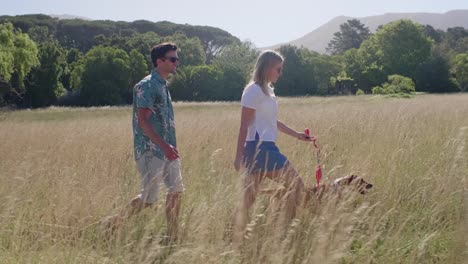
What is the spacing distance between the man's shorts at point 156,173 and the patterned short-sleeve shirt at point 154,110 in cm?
5

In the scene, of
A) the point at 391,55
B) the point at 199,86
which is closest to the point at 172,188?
the point at 199,86

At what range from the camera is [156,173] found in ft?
14.0

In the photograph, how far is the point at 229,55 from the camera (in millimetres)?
72750

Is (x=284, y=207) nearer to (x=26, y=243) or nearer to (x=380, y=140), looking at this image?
(x=26, y=243)

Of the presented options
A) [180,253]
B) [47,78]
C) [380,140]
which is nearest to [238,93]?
[47,78]

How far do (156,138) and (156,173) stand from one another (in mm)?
330

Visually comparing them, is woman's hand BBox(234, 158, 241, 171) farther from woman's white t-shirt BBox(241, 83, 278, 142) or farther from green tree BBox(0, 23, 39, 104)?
green tree BBox(0, 23, 39, 104)

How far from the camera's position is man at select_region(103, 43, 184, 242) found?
13.6ft

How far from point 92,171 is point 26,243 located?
87.7 inches

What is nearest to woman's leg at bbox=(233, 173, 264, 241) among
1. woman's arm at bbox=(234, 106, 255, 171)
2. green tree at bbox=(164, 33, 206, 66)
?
woman's arm at bbox=(234, 106, 255, 171)

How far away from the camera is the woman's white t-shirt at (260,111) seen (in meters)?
4.44

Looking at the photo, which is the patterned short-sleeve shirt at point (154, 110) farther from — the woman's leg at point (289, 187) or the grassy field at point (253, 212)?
the woman's leg at point (289, 187)

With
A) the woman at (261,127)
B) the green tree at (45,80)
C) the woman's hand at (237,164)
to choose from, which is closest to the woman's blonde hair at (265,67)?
the woman at (261,127)

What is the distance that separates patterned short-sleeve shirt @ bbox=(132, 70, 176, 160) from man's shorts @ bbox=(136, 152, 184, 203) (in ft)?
0.17
